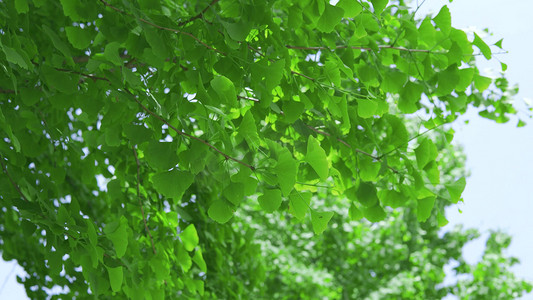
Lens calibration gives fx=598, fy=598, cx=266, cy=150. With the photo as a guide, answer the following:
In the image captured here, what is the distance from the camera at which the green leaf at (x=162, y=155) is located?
38.9 inches

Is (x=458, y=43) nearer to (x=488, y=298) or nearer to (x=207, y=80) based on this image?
(x=207, y=80)

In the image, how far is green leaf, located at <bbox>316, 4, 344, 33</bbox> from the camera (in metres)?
1.09

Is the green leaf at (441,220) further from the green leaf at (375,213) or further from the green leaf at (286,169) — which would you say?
the green leaf at (286,169)

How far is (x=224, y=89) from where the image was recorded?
1017 millimetres

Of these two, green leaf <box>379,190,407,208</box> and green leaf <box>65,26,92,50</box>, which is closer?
green leaf <box>65,26,92,50</box>

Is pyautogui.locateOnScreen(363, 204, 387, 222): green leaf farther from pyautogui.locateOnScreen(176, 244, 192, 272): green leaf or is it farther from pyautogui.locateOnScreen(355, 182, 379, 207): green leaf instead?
pyautogui.locateOnScreen(176, 244, 192, 272): green leaf

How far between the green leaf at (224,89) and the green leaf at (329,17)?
0.22m

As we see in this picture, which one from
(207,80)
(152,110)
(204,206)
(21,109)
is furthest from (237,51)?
(204,206)

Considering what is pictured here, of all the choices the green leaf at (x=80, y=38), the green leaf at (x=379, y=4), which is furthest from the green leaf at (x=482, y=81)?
the green leaf at (x=80, y=38)

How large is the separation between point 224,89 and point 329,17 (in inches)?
10.0

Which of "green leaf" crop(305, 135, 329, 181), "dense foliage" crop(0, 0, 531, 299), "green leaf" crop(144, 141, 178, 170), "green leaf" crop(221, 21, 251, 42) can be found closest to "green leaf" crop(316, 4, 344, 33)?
"dense foliage" crop(0, 0, 531, 299)

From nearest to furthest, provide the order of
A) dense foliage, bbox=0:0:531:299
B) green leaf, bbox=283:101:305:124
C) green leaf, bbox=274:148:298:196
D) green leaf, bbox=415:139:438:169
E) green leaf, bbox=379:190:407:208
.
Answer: green leaf, bbox=274:148:298:196 < dense foliage, bbox=0:0:531:299 < green leaf, bbox=283:101:305:124 < green leaf, bbox=415:139:438:169 < green leaf, bbox=379:190:407:208

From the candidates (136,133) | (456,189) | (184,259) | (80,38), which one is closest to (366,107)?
(456,189)

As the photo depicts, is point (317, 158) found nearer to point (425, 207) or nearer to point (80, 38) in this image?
point (425, 207)
